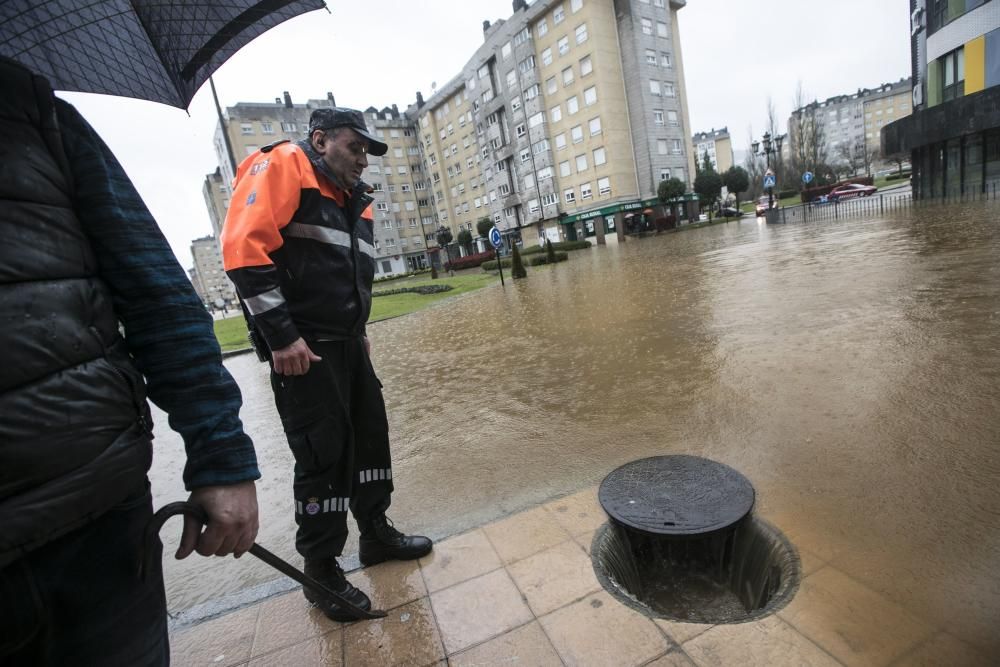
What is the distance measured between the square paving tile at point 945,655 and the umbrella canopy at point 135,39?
3.31 meters

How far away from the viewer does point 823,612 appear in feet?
6.31

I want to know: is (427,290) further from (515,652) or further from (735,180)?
(735,180)

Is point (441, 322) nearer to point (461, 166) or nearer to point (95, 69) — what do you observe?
point (95, 69)

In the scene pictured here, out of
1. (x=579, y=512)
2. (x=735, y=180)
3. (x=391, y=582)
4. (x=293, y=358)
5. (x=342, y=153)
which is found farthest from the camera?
(x=735, y=180)

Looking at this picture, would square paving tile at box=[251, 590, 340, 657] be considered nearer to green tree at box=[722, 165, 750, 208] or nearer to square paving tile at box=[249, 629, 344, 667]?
square paving tile at box=[249, 629, 344, 667]

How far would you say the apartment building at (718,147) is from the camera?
10481cm

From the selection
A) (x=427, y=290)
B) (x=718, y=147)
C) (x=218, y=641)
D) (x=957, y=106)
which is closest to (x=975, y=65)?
(x=957, y=106)

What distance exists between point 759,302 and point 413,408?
584cm

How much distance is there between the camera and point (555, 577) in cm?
227

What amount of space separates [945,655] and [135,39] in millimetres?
3531

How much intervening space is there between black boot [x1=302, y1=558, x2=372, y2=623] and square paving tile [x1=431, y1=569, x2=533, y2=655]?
0.35m

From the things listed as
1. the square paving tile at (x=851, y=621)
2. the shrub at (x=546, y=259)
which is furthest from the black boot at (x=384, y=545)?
the shrub at (x=546, y=259)

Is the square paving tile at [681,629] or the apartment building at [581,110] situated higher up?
the apartment building at [581,110]

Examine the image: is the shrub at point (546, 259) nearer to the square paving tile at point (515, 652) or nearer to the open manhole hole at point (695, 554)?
the open manhole hole at point (695, 554)
